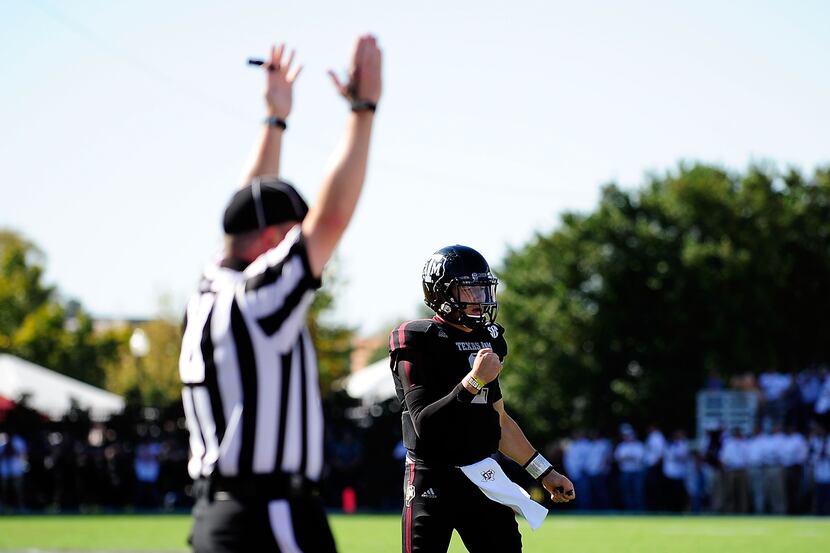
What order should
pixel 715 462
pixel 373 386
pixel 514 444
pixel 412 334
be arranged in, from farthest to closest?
pixel 373 386 → pixel 715 462 → pixel 514 444 → pixel 412 334

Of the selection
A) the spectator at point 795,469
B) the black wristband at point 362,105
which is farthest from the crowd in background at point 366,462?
the black wristband at point 362,105

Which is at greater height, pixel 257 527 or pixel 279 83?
pixel 279 83

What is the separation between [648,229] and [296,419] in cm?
4048

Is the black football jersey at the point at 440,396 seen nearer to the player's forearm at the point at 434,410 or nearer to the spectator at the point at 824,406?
the player's forearm at the point at 434,410

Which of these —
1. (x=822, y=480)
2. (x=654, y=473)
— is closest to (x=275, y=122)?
(x=822, y=480)

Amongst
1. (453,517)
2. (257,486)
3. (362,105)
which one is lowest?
(453,517)

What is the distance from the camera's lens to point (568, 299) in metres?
45.4

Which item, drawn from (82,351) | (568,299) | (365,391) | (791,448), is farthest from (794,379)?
(82,351)

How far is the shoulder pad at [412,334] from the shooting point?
6551 millimetres

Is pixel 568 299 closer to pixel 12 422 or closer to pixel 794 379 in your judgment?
pixel 794 379

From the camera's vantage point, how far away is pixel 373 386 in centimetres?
3603

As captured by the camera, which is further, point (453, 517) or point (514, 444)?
point (514, 444)

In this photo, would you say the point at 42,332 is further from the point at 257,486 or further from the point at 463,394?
the point at 257,486

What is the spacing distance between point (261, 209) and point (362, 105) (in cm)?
A: 44
